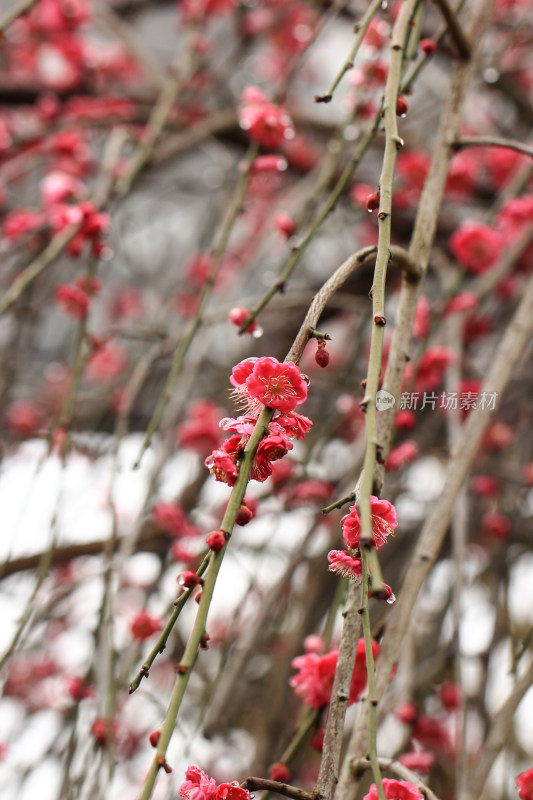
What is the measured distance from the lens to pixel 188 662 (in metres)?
0.59

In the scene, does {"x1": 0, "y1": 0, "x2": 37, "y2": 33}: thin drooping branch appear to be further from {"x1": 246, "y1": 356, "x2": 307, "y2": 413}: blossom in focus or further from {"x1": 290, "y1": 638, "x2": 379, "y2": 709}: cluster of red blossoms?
{"x1": 290, "y1": 638, "x2": 379, "y2": 709}: cluster of red blossoms

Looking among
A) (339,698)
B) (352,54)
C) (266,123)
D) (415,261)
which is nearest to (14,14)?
(266,123)

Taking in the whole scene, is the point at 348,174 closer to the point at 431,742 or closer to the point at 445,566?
the point at 431,742

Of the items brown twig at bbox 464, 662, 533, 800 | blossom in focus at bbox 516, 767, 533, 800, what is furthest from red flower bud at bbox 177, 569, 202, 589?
brown twig at bbox 464, 662, 533, 800

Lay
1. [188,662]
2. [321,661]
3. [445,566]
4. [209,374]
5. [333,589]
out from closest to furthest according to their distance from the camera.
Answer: [188,662], [321,661], [333,589], [445,566], [209,374]

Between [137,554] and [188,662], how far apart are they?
5.13 feet

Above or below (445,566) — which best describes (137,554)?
below

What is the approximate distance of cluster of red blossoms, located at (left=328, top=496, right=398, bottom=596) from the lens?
27.1 inches

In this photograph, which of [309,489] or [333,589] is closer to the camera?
[309,489]

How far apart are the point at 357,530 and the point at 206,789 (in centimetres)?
25

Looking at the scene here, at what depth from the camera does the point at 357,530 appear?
27.1 inches

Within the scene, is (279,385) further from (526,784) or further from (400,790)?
(526,784)

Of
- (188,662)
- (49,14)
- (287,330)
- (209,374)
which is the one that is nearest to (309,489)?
(188,662)

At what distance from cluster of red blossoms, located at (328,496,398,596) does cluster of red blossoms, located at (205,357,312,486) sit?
0.08 meters
